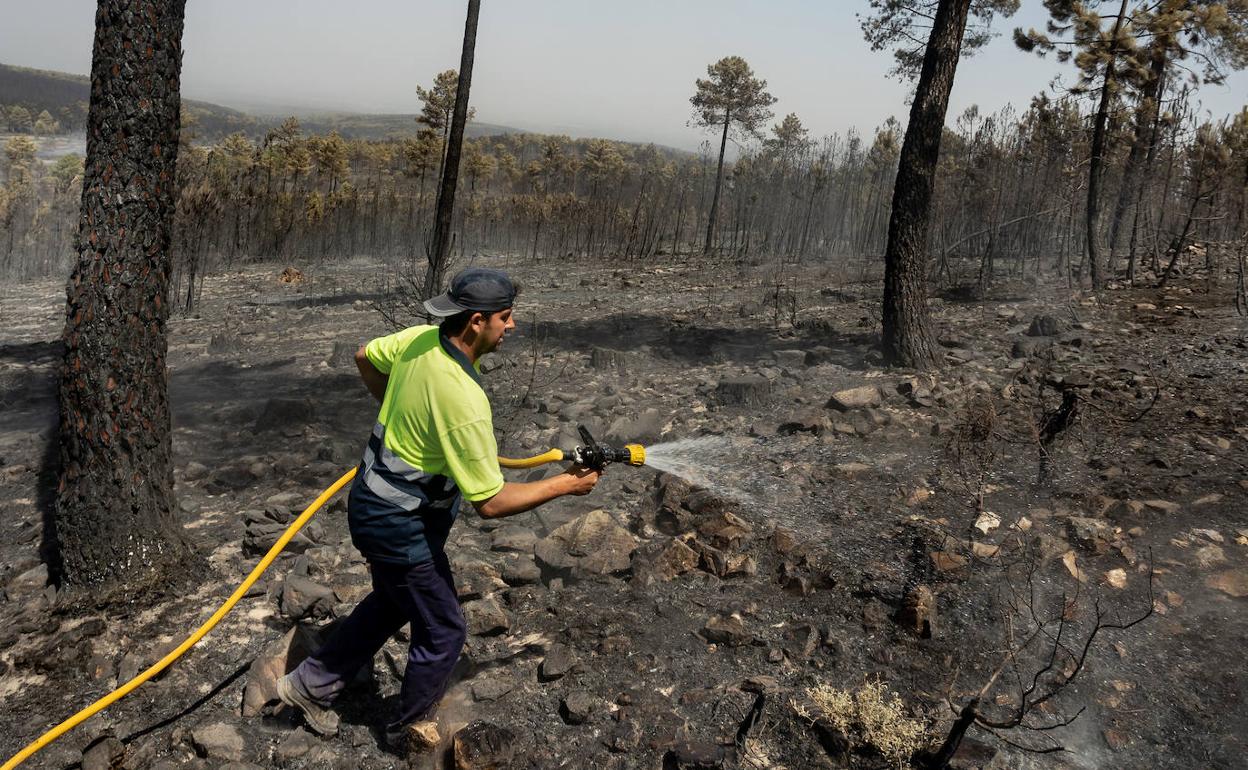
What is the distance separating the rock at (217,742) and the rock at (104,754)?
0.71ft

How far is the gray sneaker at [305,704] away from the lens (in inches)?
105

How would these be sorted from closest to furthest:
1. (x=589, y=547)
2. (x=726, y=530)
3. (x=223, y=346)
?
1. (x=589, y=547)
2. (x=726, y=530)
3. (x=223, y=346)

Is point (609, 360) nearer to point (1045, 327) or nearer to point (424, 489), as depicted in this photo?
point (1045, 327)

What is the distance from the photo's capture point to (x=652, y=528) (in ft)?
14.0

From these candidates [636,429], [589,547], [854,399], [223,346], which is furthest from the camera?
[223,346]

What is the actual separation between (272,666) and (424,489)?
3.63ft

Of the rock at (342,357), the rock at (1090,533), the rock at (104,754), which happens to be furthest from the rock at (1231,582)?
the rock at (342,357)

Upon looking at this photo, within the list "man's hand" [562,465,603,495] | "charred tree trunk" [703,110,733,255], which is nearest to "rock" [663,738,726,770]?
"man's hand" [562,465,603,495]

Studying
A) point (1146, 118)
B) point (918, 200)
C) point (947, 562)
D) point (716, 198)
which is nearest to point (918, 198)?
point (918, 200)

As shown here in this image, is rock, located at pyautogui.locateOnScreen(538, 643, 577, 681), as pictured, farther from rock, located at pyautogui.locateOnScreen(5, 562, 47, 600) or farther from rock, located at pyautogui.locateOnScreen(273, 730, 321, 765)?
rock, located at pyautogui.locateOnScreen(5, 562, 47, 600)

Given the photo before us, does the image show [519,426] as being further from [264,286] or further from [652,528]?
[264,286]

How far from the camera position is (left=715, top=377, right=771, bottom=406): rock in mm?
6316

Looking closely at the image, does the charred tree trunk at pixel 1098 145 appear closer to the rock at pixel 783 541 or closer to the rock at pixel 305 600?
the rock at pixel 783 541

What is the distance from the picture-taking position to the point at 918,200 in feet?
22.7
